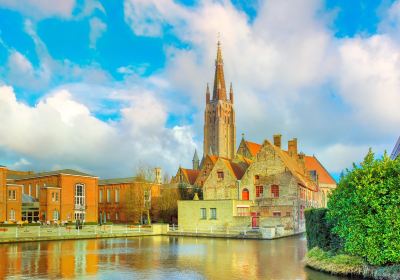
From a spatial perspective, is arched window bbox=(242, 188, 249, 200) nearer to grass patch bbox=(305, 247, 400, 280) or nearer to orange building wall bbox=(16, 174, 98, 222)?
orange building wall bbox=(16, 174, 98, 222)

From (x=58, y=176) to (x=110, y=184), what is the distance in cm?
1347

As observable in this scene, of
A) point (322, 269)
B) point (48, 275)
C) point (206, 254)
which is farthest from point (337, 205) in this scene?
A: point (48, 275)

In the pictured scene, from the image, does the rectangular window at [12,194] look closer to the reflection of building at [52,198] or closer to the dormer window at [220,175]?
the reflection of building at [52,198]

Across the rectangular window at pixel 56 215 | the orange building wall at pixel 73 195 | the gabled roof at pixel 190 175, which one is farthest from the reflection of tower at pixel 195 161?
the rectangular window at pixel 56 215

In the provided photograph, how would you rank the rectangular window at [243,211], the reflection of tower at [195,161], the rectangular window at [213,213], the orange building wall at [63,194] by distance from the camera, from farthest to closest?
the reflection of tower at [195,161] < the orange building wall at [63,194] < the rectangular window at [243,211] < the rectangular window at [213,213]

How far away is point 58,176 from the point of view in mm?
61906

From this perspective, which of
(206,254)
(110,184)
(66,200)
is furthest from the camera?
(110,184)

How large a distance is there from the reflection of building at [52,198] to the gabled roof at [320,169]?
121 ft

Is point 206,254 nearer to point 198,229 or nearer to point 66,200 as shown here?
point 198,229

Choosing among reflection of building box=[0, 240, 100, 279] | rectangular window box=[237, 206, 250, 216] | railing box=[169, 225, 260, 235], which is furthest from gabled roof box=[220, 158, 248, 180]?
reflection of building box=[0, 240, 100, 279]

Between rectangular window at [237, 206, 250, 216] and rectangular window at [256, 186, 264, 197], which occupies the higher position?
rectangular window at [256, 186, 264, 197]

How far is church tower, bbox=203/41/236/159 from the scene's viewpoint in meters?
119

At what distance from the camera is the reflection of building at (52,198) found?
5706cm

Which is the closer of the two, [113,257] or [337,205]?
[337,205]
